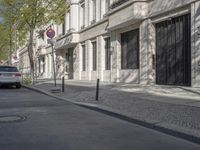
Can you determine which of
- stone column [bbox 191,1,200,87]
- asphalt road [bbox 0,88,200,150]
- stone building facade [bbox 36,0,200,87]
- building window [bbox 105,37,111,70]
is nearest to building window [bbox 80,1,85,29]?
stone building facade [bbox 36,0,200,87]

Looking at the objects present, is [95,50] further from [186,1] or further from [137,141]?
[137,141]

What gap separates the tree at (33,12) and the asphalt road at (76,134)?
724 inches

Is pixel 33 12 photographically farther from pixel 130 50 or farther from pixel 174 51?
pixel 174 51

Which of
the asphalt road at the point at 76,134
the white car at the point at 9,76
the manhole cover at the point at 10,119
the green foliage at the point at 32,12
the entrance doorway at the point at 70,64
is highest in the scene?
the green foliage at the point at 32,12

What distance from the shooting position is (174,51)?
20.4 meters

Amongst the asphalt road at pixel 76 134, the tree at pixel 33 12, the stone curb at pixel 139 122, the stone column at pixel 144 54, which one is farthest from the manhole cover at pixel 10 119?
the tree at pixel 33 12

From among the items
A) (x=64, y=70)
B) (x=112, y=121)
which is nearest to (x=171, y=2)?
(x=112, y=121)

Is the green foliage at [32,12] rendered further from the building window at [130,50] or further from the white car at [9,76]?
the building window at [130,50]

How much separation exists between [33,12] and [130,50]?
27.3 ft

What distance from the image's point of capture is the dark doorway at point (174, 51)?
1928 cm

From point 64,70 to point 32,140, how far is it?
3581cm

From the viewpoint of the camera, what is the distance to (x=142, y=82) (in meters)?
23.4

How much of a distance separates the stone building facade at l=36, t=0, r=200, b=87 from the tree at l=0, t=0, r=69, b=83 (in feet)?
10.2

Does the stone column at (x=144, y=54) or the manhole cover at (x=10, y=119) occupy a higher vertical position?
the stone column at (x=144, y=54)
